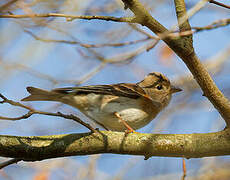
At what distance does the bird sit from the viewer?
4.48 m

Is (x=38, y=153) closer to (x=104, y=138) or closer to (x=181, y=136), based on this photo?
(x=104, y=138)

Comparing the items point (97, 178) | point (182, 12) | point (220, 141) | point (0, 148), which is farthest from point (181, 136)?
point (97, 178)

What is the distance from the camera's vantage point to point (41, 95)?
431 cm

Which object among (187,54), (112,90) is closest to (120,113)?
(112,90)

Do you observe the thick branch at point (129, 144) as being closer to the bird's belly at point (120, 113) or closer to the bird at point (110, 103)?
the bird at point (110, 103)

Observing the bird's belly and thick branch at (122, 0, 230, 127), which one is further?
the bird's belly

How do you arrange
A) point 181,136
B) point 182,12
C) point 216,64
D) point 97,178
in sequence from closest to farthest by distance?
point 182,12 < point 181,136 < point 97,178 < point 216,64

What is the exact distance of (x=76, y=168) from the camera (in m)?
5.98

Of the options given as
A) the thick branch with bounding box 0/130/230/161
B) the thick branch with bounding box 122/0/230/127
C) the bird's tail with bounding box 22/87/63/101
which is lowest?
the thick branch with bounding box 0/130/230/161

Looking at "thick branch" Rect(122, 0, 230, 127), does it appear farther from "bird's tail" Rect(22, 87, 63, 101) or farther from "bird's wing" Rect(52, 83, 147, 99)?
"bird's tail" Rect(22, 87, 63, 101)

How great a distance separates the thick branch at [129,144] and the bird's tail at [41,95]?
3.15 feet

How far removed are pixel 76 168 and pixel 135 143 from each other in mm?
2826

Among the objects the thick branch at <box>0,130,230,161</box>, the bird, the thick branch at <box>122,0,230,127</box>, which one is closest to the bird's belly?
the bird

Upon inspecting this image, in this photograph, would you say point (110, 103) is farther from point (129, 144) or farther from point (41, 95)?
point (129, 144)
